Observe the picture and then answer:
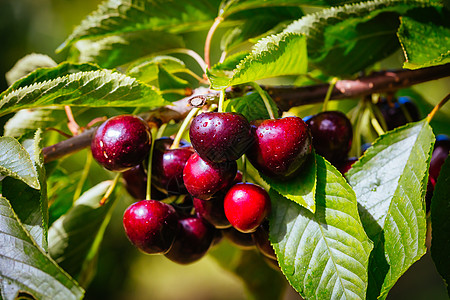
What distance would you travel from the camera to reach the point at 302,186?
0.64 metres

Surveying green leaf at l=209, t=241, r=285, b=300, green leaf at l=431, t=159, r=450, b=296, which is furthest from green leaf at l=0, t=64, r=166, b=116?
green leaf at l=209, t=241, r=285, b=300

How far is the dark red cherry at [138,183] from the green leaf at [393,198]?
0.37 metres

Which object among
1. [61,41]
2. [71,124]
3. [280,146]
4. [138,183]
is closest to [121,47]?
[71,124]

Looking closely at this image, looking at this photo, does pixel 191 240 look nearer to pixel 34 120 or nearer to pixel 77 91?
pixel 77 91

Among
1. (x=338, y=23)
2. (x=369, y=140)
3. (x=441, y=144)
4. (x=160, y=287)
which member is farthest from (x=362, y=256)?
(x=160, y=287)

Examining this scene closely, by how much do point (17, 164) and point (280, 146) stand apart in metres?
0.37

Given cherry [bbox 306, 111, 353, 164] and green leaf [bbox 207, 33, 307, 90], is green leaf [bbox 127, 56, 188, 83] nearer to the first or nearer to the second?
green leaf [bbox 207, 33, 307, 90]

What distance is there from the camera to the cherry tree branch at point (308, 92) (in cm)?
82

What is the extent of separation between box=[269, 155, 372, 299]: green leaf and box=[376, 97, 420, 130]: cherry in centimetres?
40

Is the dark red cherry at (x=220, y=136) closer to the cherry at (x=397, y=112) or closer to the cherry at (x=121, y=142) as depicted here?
the cherry at (x=121, y=142)

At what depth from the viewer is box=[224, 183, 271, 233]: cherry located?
0.64 meters

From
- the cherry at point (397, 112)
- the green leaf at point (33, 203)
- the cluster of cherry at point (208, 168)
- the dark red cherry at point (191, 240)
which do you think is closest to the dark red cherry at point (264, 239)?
the cluster of cherry at point (208, 168)

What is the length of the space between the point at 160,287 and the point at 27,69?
490 centimetres

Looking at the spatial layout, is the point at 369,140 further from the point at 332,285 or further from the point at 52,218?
the point at 52,218
